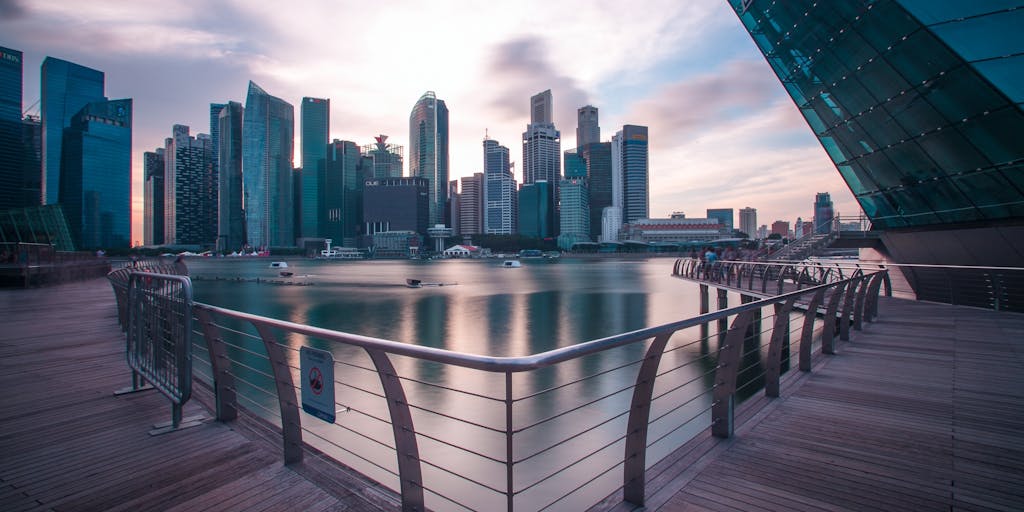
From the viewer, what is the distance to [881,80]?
61.1 ft

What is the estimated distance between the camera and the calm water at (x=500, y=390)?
8.57 meters

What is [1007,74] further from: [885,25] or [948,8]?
[885,25]

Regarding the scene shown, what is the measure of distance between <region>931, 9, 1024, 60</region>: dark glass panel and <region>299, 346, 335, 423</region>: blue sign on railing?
780 inches

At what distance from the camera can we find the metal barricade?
416 centimetres

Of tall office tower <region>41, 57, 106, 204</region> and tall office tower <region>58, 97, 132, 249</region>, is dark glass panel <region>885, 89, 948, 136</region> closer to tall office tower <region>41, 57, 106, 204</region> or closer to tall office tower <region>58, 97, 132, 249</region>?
tall office tower <region>58, 97, 132, 249</region>

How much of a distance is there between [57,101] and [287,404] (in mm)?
189970

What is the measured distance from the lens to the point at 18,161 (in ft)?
255

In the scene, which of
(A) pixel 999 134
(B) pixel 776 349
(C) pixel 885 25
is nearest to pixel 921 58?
(C) pixel 885 25

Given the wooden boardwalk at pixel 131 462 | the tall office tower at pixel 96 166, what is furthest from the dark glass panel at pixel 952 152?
the tall office tower at pixel 96 166

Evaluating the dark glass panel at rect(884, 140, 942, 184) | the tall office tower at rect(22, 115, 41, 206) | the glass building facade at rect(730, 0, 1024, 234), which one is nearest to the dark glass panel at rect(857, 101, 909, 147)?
the glass building facade at rect(730, 0, 1024, 234)

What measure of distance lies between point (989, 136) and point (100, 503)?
23.0m

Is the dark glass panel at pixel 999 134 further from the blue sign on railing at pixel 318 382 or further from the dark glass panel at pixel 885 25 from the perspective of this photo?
the blue sign on railing at pixel 318 382

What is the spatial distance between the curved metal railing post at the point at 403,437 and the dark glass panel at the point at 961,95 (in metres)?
19.9

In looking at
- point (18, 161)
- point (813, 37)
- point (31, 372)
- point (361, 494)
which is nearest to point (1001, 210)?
point (813, 37)
